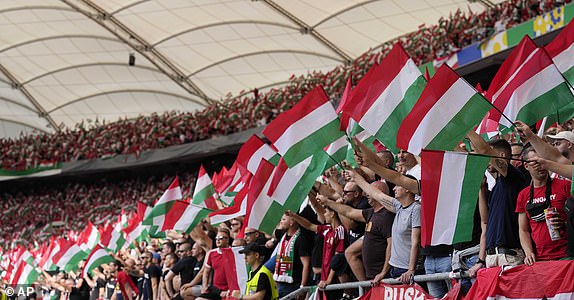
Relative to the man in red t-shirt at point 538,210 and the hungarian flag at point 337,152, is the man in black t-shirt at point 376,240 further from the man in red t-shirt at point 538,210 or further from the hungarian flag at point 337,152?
the man in red t-shirt at point 538,210

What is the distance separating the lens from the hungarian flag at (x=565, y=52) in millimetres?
8141

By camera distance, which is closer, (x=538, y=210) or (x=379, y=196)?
(x=538, y=210)

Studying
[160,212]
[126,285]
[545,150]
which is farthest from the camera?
[126,285]

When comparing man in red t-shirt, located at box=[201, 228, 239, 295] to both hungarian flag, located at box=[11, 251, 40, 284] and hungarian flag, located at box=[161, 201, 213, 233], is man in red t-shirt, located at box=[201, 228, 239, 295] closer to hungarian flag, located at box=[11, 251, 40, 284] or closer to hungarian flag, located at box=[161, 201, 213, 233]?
hungarian flag, located at box=[161, 201, 213, 233]

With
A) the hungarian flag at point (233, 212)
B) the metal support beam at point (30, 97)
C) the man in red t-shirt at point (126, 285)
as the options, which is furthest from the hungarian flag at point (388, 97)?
the metal support beam at point (30, 97)

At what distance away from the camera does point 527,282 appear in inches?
270

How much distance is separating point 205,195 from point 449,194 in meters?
8.40

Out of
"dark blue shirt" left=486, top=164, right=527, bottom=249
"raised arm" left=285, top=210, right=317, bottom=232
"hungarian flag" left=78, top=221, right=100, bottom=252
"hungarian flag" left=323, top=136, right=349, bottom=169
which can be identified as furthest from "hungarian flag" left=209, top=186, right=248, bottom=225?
"hungarian flag" left=78, top=221, right=100, bottom=252

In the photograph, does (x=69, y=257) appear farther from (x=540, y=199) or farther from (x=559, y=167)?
(x=559, y=167)

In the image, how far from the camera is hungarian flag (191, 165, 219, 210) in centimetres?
1521

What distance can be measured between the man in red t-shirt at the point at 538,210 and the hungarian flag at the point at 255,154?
6019 mm

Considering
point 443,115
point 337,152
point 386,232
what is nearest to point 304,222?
point 337,152

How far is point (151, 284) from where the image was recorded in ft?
52.9

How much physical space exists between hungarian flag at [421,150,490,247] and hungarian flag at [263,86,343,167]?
121 inches
